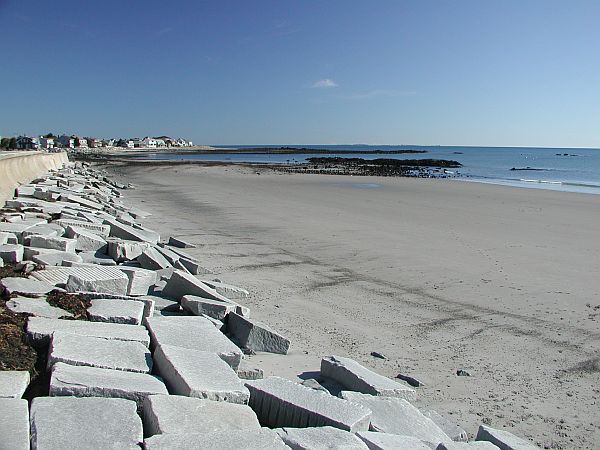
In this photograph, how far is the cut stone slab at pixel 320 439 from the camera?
2.24 metres

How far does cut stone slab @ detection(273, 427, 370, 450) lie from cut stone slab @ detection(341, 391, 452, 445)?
0.32m

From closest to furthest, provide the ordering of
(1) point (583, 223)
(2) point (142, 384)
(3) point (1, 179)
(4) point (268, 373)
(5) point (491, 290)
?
(2) point (142, 384) < (4) point (268, 373) < (5) point (491, 290) < (3) point (1, 179) < (1) point (583, 223)

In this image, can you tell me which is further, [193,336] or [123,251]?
[123,251]

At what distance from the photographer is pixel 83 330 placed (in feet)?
10.6

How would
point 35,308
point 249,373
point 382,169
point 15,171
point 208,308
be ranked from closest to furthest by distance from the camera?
point 249,373, point 35,308, point 208,308, point 15,171, point 382,169

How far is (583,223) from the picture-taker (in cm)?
1243

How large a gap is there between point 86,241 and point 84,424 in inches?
176

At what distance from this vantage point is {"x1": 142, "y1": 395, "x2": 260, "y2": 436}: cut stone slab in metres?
2.22

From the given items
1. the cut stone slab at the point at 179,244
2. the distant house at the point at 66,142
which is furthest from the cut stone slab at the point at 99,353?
the distant house at the point at 66,142

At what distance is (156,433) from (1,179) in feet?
31.8

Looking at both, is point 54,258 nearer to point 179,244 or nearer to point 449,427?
point 179,244

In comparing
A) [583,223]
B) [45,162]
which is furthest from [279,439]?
[45,162]

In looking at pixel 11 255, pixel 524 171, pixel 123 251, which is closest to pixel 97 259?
pixel 123 251

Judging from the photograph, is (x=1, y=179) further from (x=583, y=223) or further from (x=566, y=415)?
(x=583, y=223)
